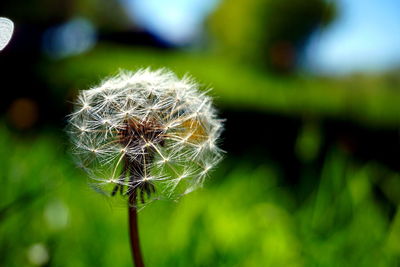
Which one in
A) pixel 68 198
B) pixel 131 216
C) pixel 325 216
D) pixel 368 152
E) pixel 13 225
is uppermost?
pixel 131 216

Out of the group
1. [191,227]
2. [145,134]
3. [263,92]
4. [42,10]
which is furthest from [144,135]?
[42,10]

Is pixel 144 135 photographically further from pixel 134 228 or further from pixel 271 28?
pixel 271 28

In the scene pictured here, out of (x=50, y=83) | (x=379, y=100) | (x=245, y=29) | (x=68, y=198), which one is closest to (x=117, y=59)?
(x=50, y=83)

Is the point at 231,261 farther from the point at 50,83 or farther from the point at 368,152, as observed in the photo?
the point at 50,83

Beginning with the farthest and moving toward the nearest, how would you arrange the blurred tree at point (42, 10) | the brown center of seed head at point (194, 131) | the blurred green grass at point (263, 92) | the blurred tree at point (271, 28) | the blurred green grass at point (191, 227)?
the blurred tree at point (271, 28) < the blurred tree at point (42, 10) < the blurred green grass at point (263, 92) < the blurred green grass at point (191, 227) < the brown center of seed head at point (194, 131)

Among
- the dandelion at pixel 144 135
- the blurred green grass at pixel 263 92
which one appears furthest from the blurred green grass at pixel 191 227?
the blurred green grass at pixel 263 92

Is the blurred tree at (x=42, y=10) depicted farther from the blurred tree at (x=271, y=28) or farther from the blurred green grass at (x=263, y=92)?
the blurred tree at (x=271, y=28)
